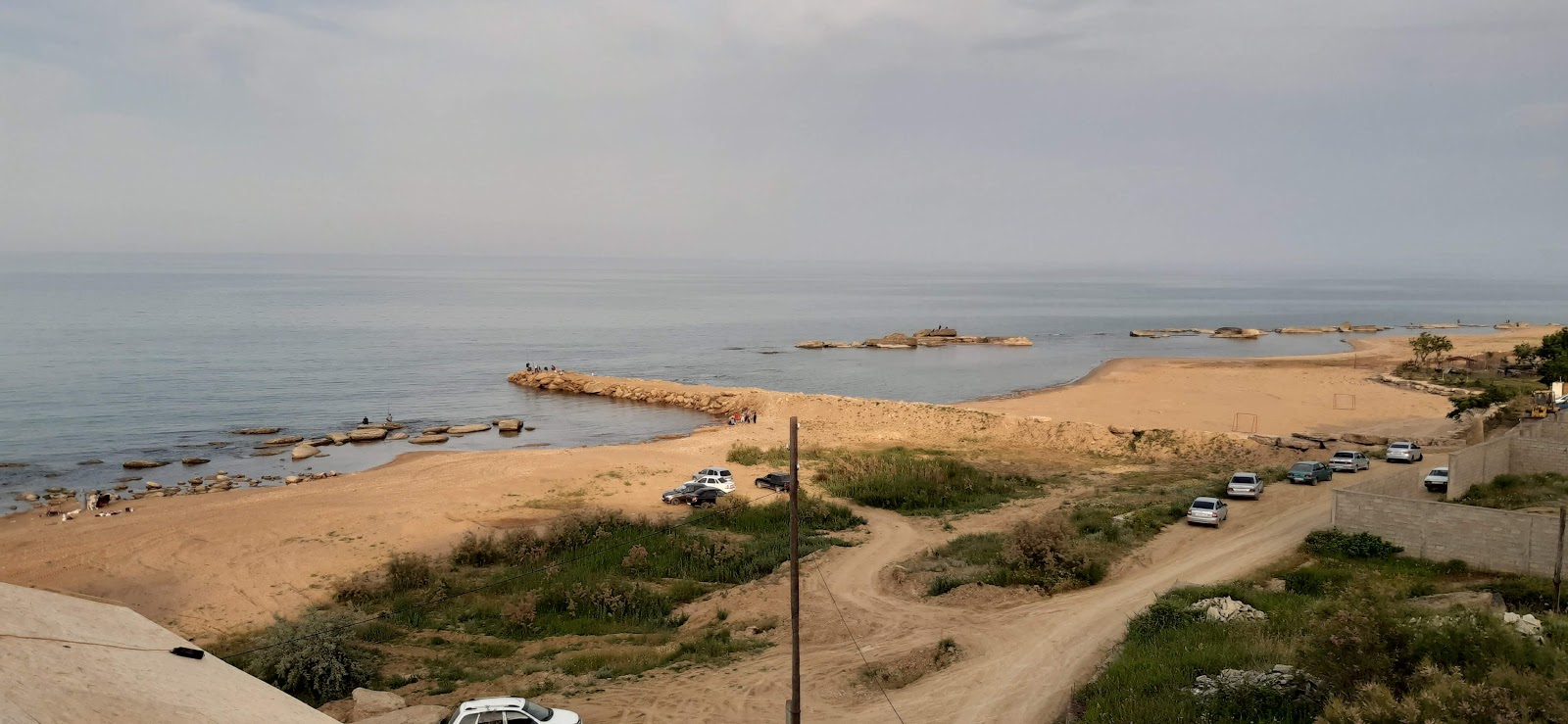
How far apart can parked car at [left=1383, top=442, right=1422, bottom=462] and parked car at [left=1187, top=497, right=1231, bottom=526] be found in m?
14.7

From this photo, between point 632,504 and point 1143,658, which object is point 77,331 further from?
Result: point 1143,658

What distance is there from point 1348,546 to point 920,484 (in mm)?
15559

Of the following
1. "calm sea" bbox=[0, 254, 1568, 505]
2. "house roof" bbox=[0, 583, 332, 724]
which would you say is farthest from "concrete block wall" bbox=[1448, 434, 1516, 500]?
"calm sea" bbox=[0, 254, 1568, 505]

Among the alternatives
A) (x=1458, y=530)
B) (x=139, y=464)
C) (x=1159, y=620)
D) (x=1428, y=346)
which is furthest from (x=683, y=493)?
(x=1428, y=346)

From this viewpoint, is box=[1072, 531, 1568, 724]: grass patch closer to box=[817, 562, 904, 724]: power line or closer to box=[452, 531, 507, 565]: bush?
box=[817, 562, 904, 724]: power line

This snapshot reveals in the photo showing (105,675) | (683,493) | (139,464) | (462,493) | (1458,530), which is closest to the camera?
(105,675)

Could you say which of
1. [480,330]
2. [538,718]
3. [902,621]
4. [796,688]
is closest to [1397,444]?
[902,621]

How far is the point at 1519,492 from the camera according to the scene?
87.6 feet

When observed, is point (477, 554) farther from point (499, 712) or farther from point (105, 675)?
point (105, 675)

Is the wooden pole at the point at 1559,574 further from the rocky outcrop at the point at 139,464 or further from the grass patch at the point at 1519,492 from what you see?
the rocky outcrop at the point at 139,464

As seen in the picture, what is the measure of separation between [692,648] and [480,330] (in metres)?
120

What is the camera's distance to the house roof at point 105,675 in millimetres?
8734

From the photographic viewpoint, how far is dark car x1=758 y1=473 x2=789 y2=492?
35.8 m

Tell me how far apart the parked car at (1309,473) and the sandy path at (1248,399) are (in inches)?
723
